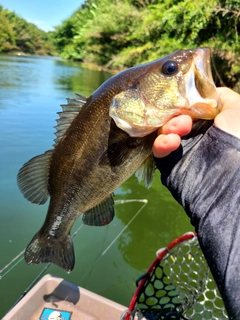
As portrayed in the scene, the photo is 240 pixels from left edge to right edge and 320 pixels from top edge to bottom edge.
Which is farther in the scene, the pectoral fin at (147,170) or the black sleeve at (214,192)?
the pectoral fin at (147,170)

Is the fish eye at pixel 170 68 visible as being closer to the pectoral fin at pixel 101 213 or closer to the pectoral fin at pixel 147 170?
the pectoral fin at pixel 147 170

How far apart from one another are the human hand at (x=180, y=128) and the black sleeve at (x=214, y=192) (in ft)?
0.13

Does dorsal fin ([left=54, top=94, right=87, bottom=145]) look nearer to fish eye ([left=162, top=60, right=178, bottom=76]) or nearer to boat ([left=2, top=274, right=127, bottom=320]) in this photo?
fish eye ([left=162, top=60, right=178, bottom=76])

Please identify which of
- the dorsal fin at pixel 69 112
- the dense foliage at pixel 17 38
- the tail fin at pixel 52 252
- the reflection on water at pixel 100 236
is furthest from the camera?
the dense foliage at pixel 17 38

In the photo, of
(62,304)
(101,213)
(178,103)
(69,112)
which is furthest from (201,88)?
(62,304)

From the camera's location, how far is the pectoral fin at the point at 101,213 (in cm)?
209

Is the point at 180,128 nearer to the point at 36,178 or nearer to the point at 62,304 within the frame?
the point at 36,178

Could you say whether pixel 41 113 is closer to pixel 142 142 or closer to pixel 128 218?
pixel 128 218

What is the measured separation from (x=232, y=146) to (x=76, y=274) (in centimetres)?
274

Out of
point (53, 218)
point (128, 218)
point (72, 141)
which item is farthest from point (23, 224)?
point (72, 141)

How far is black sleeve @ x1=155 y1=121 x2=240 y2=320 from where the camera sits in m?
1.42

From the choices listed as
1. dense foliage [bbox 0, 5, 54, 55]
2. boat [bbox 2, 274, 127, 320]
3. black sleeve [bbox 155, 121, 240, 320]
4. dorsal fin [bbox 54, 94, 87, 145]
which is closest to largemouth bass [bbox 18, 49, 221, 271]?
dorsal fin [bbox 54, 94, 87, 145]

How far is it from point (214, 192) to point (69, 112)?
0.88 metres

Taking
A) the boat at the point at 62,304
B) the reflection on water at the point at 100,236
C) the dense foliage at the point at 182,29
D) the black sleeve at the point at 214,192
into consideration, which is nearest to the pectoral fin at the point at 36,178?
the black sleeve at the point at 214,192
